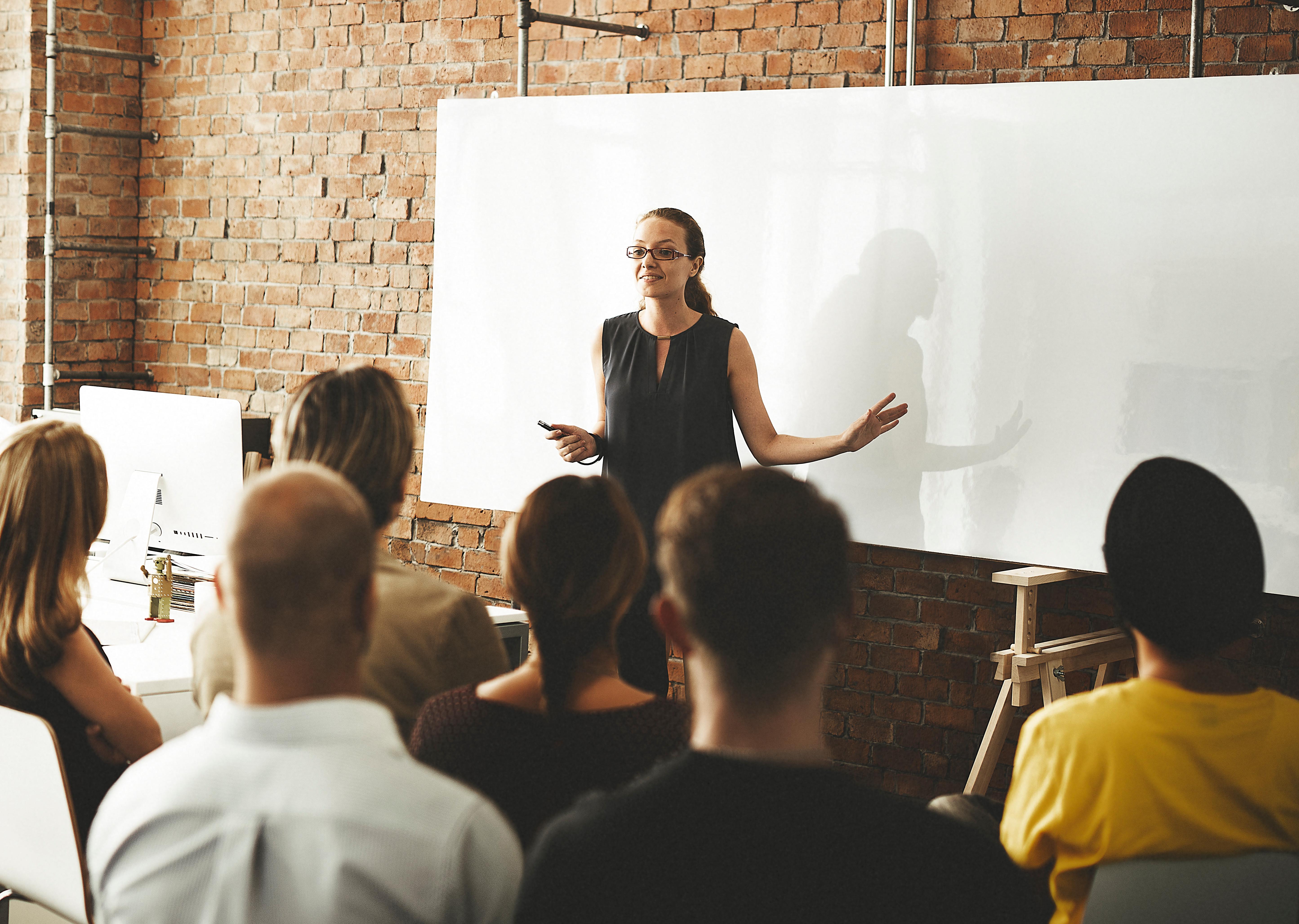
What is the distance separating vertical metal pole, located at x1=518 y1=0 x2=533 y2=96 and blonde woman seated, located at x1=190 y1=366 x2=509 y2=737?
2183 mm

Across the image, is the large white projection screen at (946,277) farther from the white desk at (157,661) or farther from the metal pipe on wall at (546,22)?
the white desk at (157,661)

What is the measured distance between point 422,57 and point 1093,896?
362 cm

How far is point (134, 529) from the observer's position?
2.83m

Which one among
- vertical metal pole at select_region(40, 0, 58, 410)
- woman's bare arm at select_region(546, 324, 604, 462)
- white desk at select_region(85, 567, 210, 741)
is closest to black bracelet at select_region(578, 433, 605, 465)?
woman's bare arm at select_region(546, 324, 604, 462)

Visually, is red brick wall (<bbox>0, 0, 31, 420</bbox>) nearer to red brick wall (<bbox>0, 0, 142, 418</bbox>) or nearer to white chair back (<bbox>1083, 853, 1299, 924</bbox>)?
red brick wall (<bbox>0, 0, 142, 418</bbox>)

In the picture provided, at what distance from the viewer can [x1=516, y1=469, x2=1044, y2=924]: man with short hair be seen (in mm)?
876

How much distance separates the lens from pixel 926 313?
3105mm

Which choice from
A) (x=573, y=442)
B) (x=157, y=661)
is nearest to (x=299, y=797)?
(x=157, y=661)

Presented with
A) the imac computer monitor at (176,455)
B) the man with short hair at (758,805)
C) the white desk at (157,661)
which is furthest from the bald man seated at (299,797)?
the imac computer monitor at (176,455)

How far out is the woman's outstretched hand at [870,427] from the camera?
2844mm

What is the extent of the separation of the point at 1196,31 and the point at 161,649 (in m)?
2.70

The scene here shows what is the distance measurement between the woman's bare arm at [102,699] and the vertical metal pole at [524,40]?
2394 millimetres

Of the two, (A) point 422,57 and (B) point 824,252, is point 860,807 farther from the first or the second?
(A) point 422,57

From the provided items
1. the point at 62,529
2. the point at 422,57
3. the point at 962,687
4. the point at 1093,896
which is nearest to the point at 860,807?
the point at 1093,896
